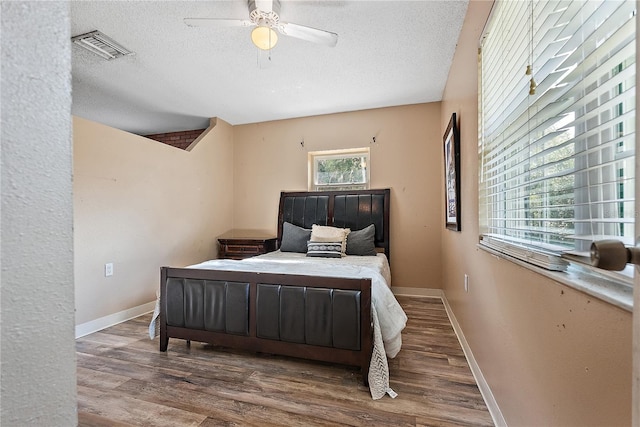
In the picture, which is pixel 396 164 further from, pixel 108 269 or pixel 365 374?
pixel 108 269

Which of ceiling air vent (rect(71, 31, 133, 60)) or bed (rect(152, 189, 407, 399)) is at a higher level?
ceiling air vent (rect(71, 31, 133, 60))

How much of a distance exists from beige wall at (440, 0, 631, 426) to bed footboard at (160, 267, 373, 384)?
685mm

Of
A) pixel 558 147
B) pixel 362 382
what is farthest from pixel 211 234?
pixel 558 147

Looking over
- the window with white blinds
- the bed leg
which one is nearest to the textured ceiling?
the window with white blinds

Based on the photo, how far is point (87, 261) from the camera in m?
2.61

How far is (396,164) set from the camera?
3.77 meters

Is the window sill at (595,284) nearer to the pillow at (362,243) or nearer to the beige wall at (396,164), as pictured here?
the pillow at (362,243)

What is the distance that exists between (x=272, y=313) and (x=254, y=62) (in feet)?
7.37

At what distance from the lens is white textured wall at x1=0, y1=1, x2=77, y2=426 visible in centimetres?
37

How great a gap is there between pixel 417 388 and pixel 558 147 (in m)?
1.52

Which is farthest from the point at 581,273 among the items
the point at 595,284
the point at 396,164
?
the point at 396,164

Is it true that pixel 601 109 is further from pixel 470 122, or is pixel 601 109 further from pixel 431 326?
pixel 431 326

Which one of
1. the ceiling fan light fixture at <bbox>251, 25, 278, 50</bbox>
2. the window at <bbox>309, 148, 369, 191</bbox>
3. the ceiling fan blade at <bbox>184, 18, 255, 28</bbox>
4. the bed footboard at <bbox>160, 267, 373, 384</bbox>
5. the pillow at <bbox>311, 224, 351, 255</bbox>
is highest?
the ceiling fan blade at <bbox>184, 18, 255, 28</bbox>

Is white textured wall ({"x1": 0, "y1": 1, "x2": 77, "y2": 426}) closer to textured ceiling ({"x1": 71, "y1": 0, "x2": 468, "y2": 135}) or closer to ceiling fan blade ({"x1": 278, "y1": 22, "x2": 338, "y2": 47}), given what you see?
ceiling fan blade ({"x1": 278, "y1": 22, "x2": 338, "y2": 47})
